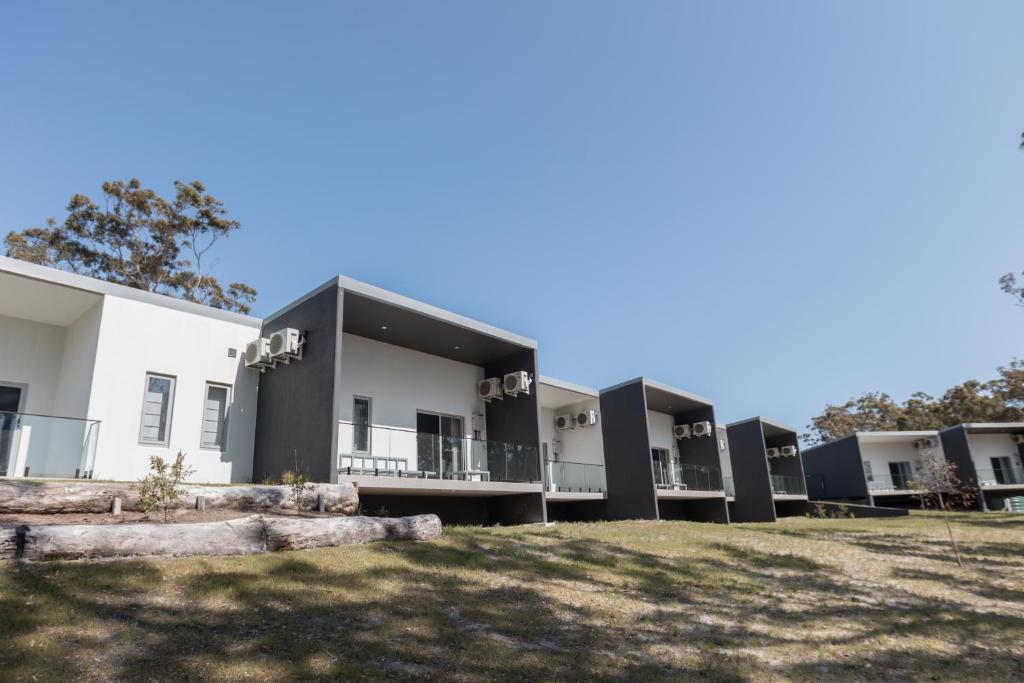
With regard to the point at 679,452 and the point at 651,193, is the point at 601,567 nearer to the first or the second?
the point at 651,193

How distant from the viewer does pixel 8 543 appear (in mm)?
6422

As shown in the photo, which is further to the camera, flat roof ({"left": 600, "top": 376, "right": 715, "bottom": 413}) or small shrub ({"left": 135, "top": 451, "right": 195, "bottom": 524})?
flat roof ({"left": 600, "top": 376, "right": 715, "bottom": 413})

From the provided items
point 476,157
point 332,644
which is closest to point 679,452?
point 476,157

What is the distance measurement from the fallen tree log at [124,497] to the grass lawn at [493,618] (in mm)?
2187

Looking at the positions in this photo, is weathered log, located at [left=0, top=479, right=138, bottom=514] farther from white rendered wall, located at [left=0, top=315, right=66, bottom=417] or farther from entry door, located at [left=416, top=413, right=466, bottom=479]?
white rendered wall, located at [left=0, top=315, right=66, bottom=417]

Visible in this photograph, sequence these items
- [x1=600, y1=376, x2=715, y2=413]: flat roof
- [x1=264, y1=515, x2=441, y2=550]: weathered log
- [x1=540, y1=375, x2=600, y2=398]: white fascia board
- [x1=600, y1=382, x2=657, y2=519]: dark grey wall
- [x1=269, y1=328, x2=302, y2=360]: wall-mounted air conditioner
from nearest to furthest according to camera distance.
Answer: [x1=264, y1=515, x2=441, y2=550]: weathered log
[x1=269, y1=328, x2=302, y2=360]: wall-mounted air conditioner
[x1=600, y1=382, x2=657, y2=519]: dark grey wall
[x1=540, y1=375, x2=600, y2=398]: white fascia board
[x1=600, y1=376, x2=715, y2=413]: flat roof

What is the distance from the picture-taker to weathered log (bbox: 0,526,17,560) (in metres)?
6.37

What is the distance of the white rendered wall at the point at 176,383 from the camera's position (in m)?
12.0

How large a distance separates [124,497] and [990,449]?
43835mm

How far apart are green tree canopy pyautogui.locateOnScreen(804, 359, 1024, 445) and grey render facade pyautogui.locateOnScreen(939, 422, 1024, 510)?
11.7 m

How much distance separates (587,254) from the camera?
1858 cm

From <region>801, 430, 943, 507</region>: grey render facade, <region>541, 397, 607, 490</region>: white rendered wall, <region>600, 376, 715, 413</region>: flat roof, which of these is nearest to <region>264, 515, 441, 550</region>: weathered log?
<region>541, 397, 607, 490</region>: white rendered wall

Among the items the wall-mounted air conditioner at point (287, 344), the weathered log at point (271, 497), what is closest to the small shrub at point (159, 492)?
the weathered log at point (271, 497)

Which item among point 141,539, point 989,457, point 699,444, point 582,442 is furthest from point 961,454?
point 141,539
